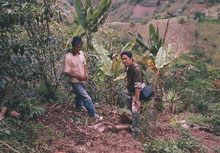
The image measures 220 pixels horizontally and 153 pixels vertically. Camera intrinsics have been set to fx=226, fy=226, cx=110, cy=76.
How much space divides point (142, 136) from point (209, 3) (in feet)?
153

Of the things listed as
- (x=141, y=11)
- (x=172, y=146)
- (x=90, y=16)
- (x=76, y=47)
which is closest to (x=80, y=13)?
(x=90, y=16)

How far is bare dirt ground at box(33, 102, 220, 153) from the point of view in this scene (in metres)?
3.54

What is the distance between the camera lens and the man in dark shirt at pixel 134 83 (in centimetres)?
407

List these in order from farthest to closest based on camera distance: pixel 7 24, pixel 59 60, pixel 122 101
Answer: pixel 122 101
pixel 59 60
pixel 7 24

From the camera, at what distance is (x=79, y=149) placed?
341 cm

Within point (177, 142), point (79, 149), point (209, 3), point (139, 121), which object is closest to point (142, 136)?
point (139, 121)

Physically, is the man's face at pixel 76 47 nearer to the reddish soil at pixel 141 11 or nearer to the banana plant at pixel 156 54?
the banana plant at pixel 156 54

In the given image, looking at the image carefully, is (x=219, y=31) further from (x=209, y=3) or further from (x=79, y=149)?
(x=79, y=149)

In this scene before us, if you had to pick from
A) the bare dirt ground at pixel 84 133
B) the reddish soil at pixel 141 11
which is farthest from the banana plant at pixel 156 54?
the reddish soil at pixel 141 11

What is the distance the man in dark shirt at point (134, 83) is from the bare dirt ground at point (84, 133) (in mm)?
446

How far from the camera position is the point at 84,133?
3.97 m

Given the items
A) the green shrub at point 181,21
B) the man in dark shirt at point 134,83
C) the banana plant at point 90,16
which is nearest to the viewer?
the man in dark shirt at point 134,83

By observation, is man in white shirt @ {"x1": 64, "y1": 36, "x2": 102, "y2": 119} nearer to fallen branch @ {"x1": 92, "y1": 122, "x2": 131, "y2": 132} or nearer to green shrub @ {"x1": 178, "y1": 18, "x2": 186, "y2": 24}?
fallen branch @ {"x1": 92, "y1": 122, "x2": 131, "y2": 132}

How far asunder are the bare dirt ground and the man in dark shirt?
45 centimetres
